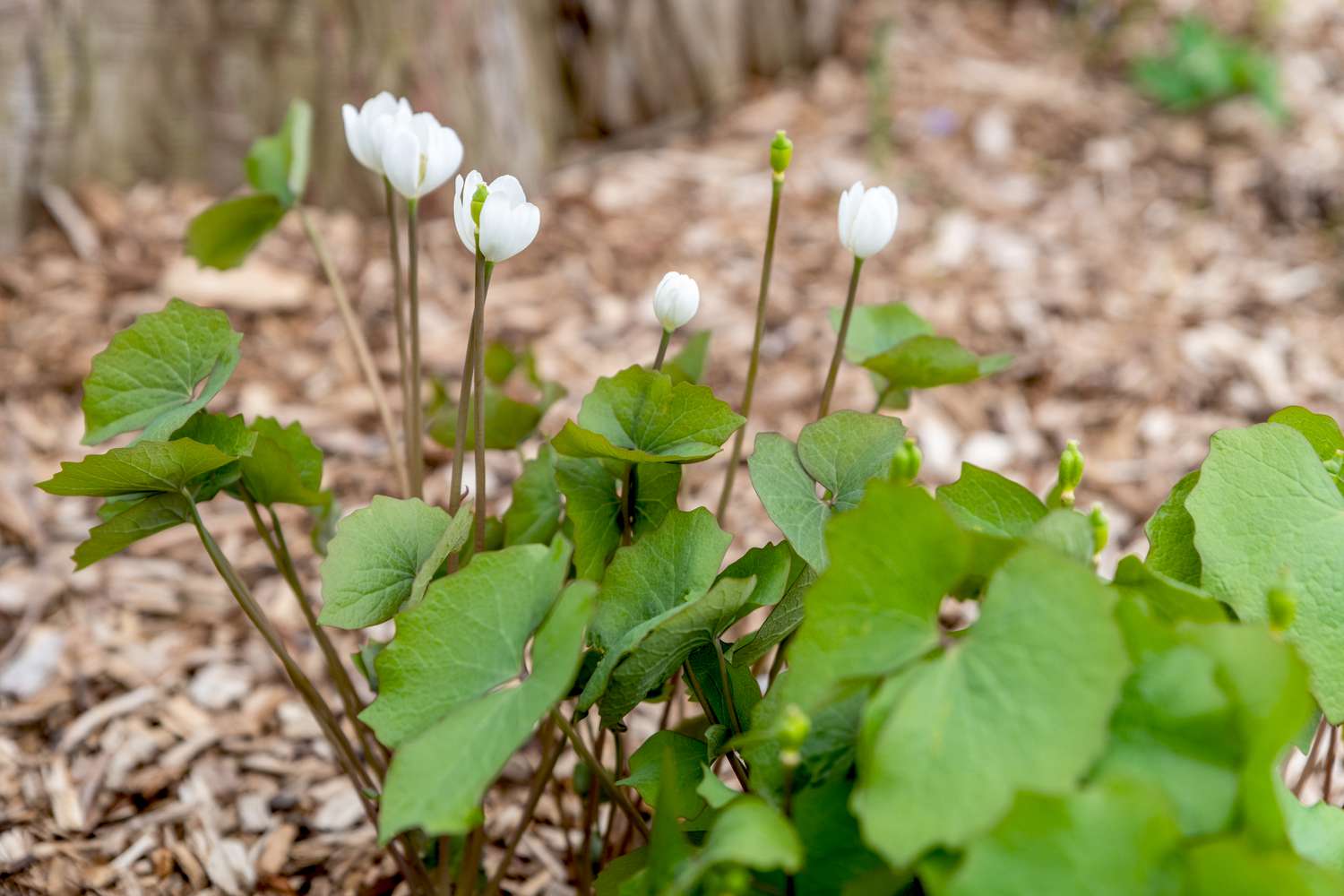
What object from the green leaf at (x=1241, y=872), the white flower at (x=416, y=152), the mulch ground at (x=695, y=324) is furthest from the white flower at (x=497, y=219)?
the mulch ground at (x=695, y=324)

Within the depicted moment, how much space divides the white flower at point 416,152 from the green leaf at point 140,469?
0.30 metres

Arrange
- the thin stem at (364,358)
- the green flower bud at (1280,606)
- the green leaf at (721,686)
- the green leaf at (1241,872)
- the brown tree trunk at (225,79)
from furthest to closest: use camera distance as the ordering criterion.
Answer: the brown tree trunk at (225,79) < the thin stem at (364,358) < the green leaf at (721,686) < the green flower bud at (1280,606) < the green leaf at (1241,872)

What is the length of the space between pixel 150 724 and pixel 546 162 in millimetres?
1853

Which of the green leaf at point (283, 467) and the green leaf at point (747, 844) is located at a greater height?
the green leaf at point (283, 467)

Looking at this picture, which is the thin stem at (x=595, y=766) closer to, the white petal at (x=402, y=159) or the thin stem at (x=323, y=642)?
the thin stem at (x=323, y=642)

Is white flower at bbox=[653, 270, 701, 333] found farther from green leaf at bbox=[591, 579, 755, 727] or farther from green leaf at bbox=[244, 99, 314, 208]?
green leaf at bbox=[244, 99, 314, 208]

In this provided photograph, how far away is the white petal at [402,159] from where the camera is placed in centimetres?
104

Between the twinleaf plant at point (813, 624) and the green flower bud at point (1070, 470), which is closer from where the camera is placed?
the twinleaf plant at point (813, 624)

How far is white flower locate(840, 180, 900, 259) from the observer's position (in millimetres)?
1081

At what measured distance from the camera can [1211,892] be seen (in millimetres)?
663

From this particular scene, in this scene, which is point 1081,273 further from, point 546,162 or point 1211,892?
point 1211,892

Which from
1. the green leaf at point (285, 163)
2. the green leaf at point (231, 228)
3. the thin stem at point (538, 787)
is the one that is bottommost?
the thin stem at point (538, 787)

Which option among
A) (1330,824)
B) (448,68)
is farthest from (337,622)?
(448,68)

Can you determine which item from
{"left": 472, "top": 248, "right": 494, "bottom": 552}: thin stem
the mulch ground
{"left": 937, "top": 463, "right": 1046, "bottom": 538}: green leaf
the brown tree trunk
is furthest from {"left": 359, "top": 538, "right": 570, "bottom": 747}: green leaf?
the brown tree trunk
